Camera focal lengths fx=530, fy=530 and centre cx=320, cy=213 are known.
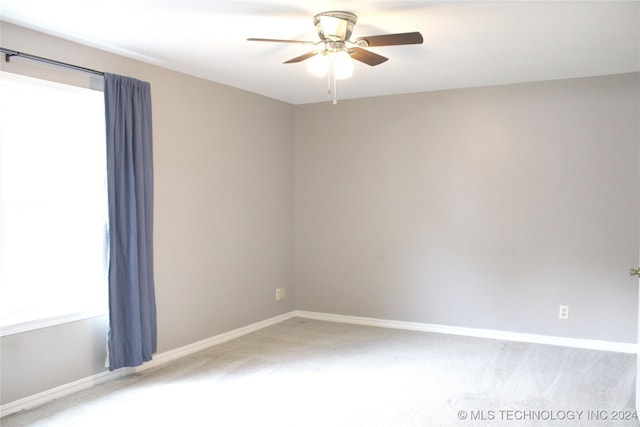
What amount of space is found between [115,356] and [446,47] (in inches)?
123

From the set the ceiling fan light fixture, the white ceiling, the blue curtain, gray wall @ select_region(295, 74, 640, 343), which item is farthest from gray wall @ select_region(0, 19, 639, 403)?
the ceiling fan light fixture

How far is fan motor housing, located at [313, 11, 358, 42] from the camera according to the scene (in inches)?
116

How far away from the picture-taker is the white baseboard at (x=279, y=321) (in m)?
3.33

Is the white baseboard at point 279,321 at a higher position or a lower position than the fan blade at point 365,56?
lower

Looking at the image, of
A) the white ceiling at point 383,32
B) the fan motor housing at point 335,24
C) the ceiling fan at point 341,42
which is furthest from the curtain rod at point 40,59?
the fan motor housing at point 335,24

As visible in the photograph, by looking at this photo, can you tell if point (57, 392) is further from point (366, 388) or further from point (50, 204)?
point (366, 388)

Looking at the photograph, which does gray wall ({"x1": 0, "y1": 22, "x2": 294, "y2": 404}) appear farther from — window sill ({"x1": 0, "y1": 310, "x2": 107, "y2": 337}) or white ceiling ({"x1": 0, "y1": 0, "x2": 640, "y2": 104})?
white ceiling ({"x1": 0, "y1": 0, "x2": 640, "y2": 104})

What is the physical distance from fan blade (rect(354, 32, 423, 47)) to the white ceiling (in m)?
0.16

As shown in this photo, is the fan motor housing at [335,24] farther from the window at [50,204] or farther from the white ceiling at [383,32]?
the window at [50,204]

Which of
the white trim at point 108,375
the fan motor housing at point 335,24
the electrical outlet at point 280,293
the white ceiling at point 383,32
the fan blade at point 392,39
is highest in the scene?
the white ceiling at point 383,32

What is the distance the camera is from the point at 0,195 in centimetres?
318

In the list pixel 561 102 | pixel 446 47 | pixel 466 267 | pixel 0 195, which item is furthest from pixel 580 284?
pixel 0 195

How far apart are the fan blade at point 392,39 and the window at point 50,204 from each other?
193 centimetres

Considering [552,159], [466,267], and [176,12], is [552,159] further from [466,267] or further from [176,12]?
[176,12]
